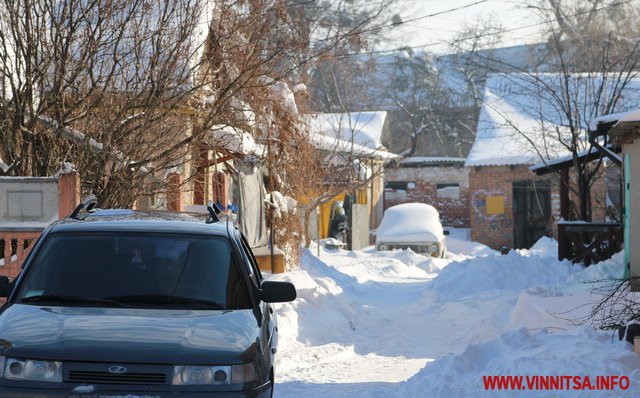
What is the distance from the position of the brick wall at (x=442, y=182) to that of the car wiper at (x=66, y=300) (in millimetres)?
39302

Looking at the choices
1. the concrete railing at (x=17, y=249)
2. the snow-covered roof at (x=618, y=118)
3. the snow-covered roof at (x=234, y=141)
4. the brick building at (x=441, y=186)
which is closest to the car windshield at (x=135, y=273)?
the concrete railing at (x=17, y=249)

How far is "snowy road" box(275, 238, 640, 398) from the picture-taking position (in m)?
8.33

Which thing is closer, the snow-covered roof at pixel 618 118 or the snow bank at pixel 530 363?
the snow bank at pixel 530 363

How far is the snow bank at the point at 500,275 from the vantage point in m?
20.1

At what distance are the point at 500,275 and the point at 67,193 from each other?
1303 centimetres

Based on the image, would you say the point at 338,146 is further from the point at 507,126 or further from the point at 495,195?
the point at 495,195

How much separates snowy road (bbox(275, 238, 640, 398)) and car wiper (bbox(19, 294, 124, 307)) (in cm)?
320

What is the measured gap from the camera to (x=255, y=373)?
5.73 meters

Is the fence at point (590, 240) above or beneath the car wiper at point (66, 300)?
beneath

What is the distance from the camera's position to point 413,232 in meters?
31.9

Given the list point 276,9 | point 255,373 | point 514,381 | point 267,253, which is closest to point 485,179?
point 267,253

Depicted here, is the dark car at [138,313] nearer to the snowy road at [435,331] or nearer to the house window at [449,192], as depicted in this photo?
the snowy road at [435,331]

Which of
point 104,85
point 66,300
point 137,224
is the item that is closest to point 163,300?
point 66,300

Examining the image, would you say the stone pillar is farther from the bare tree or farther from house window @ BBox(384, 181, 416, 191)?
house window @ BBox(384, 181, 416, 191)
